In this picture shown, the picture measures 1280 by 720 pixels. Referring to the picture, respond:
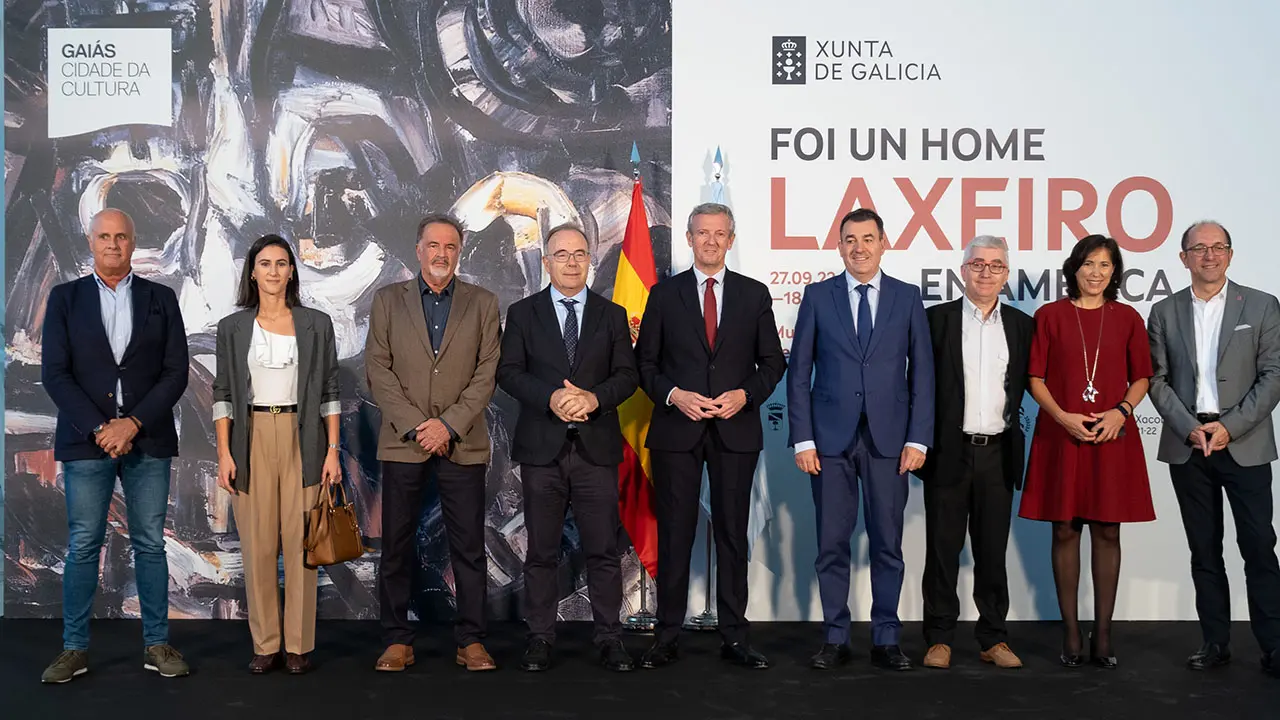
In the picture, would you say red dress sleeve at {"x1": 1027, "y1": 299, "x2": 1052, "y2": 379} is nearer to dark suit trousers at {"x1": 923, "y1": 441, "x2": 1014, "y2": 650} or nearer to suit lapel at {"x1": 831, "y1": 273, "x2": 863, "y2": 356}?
dark suit trousers at {"x1": 923, "y1": 441, "x2": 1014, "y2": 650}

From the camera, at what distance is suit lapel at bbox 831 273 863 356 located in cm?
455

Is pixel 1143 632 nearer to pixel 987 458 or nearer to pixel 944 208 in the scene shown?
pixel 987 458

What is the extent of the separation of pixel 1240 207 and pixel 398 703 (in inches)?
193

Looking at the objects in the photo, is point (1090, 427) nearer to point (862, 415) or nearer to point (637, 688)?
point (862, 415)

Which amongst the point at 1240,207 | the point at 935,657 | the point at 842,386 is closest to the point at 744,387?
the point at 842,386

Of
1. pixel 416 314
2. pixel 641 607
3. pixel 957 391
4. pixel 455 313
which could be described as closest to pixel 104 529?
pixel 416 314

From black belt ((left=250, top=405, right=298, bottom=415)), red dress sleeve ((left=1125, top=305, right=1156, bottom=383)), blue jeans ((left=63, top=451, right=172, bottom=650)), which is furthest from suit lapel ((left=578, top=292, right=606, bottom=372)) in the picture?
red dress sleeve ((left=1125, top=305, right=1156, bottom=383))

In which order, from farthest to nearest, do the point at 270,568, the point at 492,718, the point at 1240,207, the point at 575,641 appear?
1. the point at 1240,207
2. the point at 575,641
3. the point at 270,568
4. the point at 492,718

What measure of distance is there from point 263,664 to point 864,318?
9.69ft

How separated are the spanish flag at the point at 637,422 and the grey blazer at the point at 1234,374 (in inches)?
91.8

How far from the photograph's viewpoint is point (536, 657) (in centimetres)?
452

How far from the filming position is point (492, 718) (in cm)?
385

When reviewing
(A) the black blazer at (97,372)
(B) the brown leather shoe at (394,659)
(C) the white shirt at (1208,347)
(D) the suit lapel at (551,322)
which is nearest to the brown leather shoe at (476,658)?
(B) the brown leather shoe at (394,659)

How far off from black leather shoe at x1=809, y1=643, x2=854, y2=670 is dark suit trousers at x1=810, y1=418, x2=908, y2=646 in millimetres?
32
